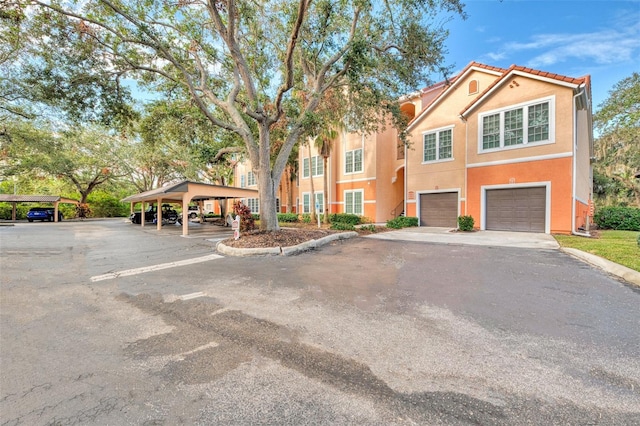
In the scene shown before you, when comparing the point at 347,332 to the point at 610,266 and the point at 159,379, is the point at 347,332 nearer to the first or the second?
the point at 159,379

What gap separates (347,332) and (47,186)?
57136 mm

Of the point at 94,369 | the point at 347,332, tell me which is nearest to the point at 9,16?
the point at 94,369

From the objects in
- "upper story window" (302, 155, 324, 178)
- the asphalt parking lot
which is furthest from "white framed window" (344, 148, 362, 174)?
the asphalt parking lot

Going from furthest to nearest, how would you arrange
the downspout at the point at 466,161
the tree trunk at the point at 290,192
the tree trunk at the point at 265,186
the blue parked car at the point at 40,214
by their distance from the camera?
the blue parked car at the point at 40,214 → the tree trunk at the point at 290,192 → the downspout at the point at 466,161 → the tree trunk at the point at 265,186

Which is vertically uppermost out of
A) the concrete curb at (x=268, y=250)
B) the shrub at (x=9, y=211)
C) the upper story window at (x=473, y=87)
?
the upper story window at (x=473, y=87)

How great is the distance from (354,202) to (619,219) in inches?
615

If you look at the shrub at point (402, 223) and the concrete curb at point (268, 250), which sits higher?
the shrub at point (402, 223)

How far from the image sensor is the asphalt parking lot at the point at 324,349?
81.5 inches

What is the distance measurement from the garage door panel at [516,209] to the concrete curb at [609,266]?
5272 millimetres

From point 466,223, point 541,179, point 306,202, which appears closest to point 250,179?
point 306,202

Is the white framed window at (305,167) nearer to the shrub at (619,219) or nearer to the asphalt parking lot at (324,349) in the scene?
the asphalt parking lot at (324,349)

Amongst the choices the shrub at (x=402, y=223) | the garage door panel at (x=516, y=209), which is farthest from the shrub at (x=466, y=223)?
the shrub at (x=402, y=223)

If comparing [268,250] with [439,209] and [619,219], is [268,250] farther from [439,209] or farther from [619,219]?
[619,219]

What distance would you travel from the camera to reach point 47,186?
4147 cm
